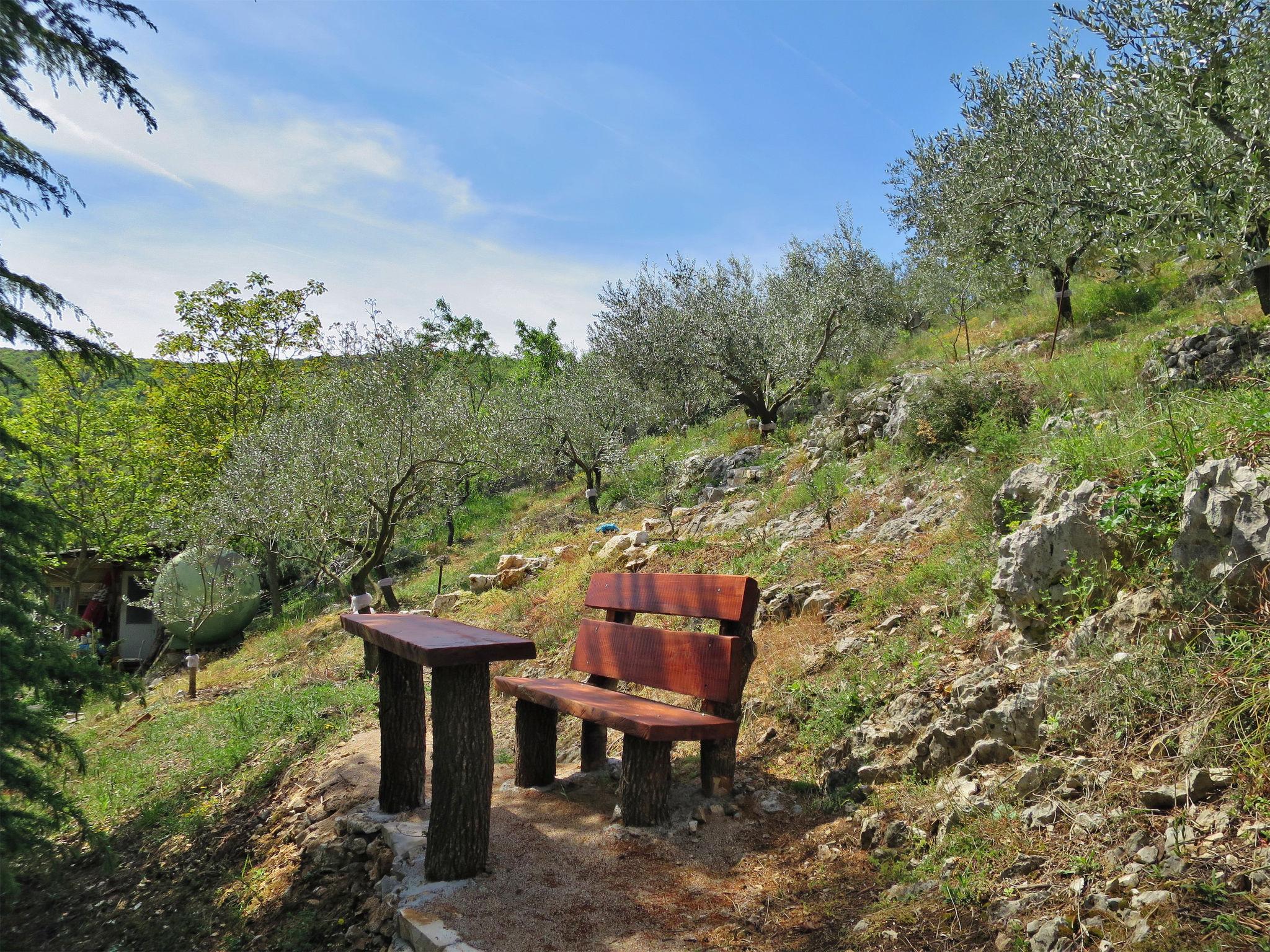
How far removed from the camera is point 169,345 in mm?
21031

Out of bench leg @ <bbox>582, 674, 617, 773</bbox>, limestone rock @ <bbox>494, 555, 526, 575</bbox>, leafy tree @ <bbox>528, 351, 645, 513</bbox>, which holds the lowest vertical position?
bench leg @ <bbox>582, 674, 617, 773</bbox>

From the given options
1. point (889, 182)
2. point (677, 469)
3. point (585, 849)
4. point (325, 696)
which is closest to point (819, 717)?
point (585, 849)

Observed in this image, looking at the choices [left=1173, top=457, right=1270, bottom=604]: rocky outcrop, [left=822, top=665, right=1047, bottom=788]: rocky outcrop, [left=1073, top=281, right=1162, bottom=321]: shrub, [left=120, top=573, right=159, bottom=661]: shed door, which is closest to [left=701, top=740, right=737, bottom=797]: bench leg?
[left=822, top=665, right=1047, bottom=788]: rocky outcrop

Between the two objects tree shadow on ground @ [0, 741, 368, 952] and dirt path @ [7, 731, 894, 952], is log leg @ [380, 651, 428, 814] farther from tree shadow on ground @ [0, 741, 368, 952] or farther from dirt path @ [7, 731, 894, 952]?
tree shadow on ground @ [0, 741, 368, 952]

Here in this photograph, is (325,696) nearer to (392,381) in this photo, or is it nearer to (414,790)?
(414,790)

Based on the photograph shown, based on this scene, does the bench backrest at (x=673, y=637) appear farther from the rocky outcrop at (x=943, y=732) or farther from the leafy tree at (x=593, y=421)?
the leafy tree at (x=593, y=421)

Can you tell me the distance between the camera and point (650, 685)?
4.24m

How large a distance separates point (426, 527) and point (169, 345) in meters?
11.6

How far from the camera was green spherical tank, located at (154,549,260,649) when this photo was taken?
14.6m

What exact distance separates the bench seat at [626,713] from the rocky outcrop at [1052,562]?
1.54 metres

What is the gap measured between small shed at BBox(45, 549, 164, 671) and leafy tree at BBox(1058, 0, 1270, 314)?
20.6m

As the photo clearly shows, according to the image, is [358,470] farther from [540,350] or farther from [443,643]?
[540,350]

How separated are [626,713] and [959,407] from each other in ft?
19.2

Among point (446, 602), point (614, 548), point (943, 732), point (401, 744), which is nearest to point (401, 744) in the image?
point (401, 744)
